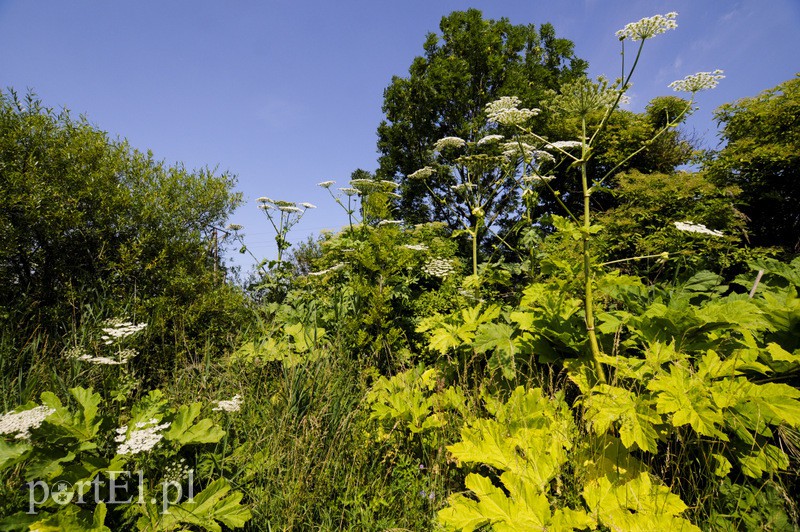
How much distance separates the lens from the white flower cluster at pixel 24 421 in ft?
5.12

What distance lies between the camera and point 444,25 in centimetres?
1229

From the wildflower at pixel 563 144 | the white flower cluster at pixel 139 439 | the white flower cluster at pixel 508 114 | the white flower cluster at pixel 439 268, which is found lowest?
the white flower cluster at pixel 139 439

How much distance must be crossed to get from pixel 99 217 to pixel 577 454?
4.90 metres

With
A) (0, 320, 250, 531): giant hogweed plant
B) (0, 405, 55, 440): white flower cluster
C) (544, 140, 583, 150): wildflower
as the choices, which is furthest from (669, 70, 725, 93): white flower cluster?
(0, 405, 55, 440): white flower cluster

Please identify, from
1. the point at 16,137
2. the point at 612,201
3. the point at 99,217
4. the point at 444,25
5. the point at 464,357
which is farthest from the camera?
the point at 444,25

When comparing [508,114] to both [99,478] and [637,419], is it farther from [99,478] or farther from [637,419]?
[99,478]

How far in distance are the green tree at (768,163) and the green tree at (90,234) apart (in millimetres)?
8389

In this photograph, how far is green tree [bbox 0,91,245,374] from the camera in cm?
342

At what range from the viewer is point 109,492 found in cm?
169

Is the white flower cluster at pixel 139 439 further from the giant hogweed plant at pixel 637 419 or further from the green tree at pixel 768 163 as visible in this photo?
the green tree at pixel 768 163

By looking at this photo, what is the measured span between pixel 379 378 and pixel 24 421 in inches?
80.1

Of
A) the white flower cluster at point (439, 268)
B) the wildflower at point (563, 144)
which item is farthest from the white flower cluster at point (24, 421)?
the wildflower at point (563, 144)

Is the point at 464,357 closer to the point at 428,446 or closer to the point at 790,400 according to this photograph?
the point at 428,446

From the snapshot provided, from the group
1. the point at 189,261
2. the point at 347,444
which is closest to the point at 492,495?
the point at 347,444
